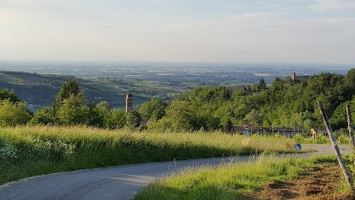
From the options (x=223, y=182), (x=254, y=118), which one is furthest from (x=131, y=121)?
(x=254, y=118)

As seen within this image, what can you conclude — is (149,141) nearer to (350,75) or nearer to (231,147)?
(231,147)

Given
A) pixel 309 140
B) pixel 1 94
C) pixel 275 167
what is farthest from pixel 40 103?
pixel 275 167

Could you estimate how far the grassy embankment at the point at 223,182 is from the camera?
26.9 ft

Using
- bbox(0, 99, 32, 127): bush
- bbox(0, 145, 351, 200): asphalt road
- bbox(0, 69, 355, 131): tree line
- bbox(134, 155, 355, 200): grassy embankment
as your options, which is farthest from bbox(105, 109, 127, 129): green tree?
bbox(134, 155, 355, 200): grassy embankment

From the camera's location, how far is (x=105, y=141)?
14.7 m

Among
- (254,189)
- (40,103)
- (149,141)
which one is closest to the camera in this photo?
(254,189)

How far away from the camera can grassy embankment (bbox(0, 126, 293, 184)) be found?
11.5 m

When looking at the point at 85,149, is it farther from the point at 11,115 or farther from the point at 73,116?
the point at 11,115

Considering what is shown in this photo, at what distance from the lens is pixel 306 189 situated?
8.61m

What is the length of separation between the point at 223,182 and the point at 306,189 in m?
1.78

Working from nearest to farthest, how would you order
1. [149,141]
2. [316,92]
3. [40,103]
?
1. [149,141]
2. [316,92]
3. [40,103]

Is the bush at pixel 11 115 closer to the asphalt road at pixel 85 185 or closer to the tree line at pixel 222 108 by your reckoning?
the tree line at pixel 222 108

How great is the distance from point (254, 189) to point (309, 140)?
2194cm

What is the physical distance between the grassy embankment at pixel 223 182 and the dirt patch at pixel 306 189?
0.82 feet
